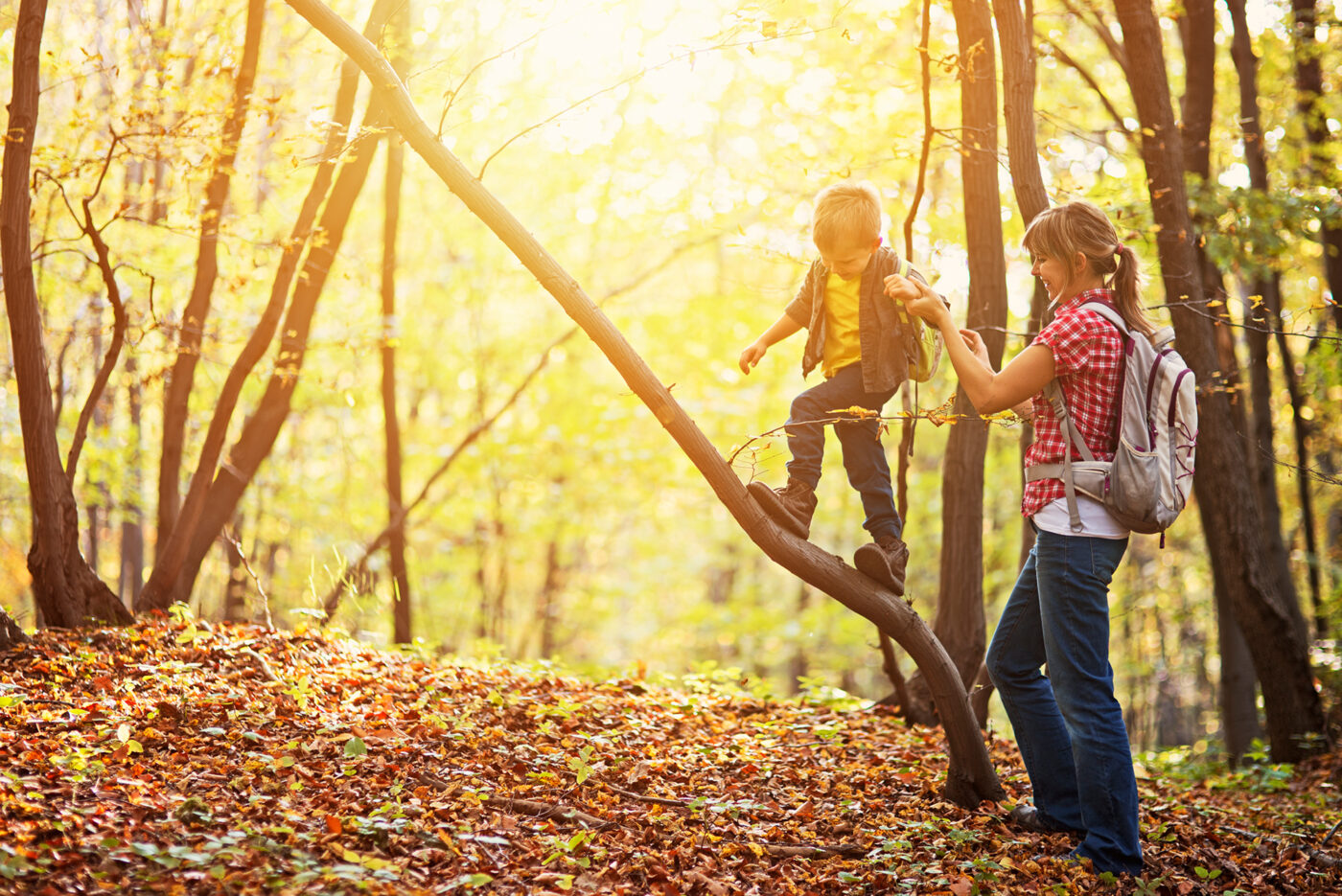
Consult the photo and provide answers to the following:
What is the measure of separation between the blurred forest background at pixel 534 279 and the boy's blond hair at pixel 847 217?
2.45 ft

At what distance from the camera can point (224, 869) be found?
2.81 m

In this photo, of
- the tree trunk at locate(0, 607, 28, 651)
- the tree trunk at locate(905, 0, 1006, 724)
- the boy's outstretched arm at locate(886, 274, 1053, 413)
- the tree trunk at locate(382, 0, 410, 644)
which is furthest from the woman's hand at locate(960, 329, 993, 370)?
the tree trunk at locate(382, 0, 410, 644)

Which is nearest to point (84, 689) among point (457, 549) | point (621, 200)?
point (621, 200)

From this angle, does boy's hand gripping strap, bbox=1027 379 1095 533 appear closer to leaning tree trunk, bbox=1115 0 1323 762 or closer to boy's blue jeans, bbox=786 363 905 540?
boy's blue jeans, bbox=786 363 905 540

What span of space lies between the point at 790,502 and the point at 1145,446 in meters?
1.34

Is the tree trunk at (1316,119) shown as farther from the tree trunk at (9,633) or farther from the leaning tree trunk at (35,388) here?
the tree trunk at (9,633)

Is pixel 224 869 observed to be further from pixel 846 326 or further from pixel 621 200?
pixel 621 200

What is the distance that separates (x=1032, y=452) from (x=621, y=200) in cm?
995

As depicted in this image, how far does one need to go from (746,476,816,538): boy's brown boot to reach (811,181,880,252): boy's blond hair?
39.1 inches

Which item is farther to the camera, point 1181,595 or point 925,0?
point 1181,595

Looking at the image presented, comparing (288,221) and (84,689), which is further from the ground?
(288,221)

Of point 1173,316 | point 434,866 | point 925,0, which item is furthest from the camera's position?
point 1173,316

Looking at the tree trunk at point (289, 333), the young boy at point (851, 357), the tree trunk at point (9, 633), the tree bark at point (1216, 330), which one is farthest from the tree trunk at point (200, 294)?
the tree bark at point (1216, 330)

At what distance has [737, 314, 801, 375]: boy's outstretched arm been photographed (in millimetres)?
4035
